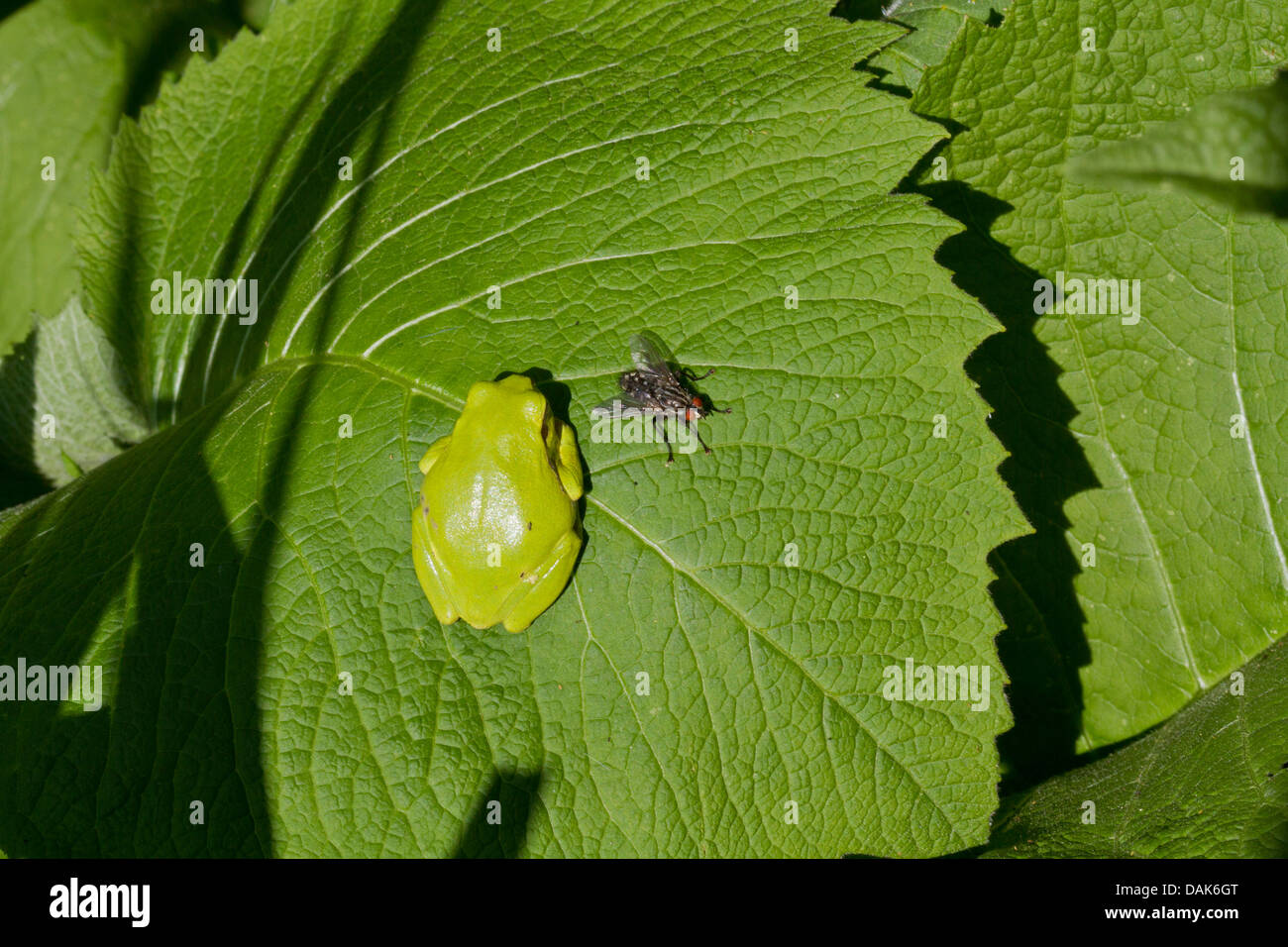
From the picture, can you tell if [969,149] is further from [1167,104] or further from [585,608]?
[585,608]

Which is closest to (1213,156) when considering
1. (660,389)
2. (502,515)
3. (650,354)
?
(660,389)

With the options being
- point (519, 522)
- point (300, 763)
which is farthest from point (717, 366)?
point (300, 763)

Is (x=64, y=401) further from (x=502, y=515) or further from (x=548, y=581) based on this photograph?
(x=548, y=581)

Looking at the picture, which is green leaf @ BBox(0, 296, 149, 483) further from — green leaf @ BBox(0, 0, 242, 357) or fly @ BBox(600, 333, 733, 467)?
fly @ BBox(600, 333, 733, 467)

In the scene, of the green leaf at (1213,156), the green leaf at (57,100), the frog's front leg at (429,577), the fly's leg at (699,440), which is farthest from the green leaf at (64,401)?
the green leaf at (1213,156)

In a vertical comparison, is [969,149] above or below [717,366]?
above

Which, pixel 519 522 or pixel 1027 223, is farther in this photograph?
pixel 1027 223

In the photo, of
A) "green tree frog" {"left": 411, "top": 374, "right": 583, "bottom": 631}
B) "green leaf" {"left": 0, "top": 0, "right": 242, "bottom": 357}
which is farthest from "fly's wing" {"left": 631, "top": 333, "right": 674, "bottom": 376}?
"green leaf" {"left": 0, "top": 0, "right": 242, "bottom": 357}
